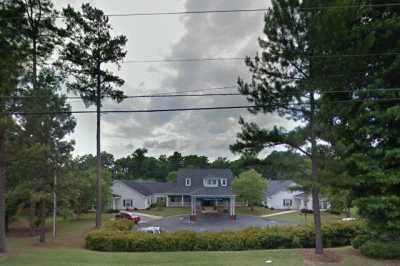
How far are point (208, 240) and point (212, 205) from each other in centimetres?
3149

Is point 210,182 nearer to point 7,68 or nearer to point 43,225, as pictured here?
point 43,225

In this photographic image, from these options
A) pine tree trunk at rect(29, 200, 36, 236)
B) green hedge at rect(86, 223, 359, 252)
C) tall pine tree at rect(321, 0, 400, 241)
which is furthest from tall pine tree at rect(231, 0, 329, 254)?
pine tree trunk at rect(29, 200, 36, 236)

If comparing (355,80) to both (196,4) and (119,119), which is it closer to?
(196,4)

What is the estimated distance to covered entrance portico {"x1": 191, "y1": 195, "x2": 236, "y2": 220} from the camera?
3918 cm

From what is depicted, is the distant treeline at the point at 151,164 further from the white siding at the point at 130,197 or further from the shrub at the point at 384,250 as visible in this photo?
the shrub at the point at 384,250

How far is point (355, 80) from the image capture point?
40.9 ft

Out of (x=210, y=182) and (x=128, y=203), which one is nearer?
(x=210, y=182)

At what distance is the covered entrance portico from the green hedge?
65.6ft

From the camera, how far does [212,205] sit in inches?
1847

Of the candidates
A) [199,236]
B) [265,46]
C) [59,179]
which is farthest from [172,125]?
[265,46]

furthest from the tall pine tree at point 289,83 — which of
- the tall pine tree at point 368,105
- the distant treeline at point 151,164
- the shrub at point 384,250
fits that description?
the distant treeline at point 151,164

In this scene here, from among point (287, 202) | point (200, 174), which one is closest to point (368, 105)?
point (200, 174)

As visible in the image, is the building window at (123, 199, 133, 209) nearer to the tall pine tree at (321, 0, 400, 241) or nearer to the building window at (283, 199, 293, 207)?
the building window at (283, 199, 293, 207)

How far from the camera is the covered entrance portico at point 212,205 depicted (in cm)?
3918
